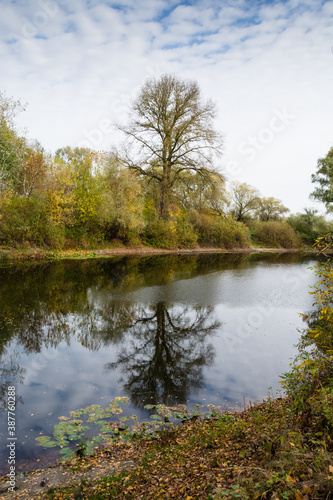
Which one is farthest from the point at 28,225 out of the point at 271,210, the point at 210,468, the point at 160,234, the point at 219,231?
the point at 271,210

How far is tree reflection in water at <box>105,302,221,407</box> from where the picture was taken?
675 cm

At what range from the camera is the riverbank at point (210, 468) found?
279 centimetres

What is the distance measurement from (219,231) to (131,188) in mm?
16625

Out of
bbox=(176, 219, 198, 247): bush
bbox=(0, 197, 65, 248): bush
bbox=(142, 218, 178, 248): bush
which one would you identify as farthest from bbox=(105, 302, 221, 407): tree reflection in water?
bbox=(176, 219, 198, 247): bush

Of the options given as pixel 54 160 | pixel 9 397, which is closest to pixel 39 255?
pixel 54 160

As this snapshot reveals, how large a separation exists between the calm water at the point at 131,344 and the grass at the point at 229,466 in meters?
1.26

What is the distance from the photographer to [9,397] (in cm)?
602

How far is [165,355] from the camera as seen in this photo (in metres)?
8.55

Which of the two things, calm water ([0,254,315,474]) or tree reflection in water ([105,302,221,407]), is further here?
tree reflection in water ([105,302,221,407])

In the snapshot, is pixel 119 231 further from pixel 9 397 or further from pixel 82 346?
pixel 9 397

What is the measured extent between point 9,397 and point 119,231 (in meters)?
27.0

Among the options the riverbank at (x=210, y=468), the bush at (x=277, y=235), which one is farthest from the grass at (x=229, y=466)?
the bush at (x=277, y=235)

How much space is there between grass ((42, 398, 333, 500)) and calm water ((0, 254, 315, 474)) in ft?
4.15

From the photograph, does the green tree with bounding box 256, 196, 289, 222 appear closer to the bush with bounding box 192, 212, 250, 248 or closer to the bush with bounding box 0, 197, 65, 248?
the bush with bounding box 192, 212, 250, 248
